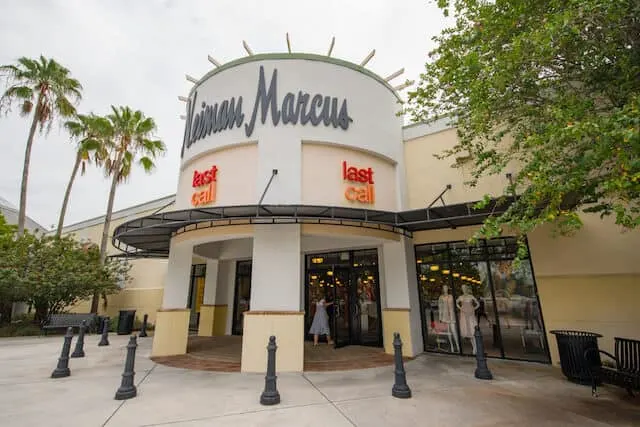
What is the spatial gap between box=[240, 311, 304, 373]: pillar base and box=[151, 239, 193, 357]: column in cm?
327

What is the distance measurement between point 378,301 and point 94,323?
574 inches

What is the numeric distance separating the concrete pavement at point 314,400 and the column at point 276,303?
59 centimetres

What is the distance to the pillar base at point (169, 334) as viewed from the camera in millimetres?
9609

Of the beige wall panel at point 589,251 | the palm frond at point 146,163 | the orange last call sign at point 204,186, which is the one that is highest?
the palm frond at point 146,163

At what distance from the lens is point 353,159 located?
33.2 feet

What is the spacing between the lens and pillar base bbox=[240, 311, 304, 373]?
7711mm

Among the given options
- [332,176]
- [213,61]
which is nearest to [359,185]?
[332,176]

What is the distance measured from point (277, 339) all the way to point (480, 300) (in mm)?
6407

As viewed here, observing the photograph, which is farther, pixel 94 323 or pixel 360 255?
pixel 94 323

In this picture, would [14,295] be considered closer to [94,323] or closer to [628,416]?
[94,323]

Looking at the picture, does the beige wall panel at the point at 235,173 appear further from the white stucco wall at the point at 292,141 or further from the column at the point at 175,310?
the column at the point at 175,310

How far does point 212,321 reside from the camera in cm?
1441

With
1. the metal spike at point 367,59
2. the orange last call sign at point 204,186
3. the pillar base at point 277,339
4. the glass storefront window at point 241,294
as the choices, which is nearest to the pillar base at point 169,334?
the pillar base at point 277,339

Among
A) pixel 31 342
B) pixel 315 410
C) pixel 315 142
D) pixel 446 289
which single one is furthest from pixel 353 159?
pixel 31 342
